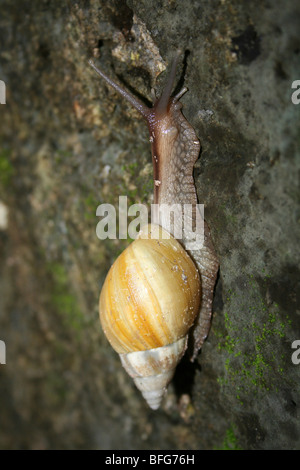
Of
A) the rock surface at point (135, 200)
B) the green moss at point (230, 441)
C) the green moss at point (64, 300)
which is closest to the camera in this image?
the rock surface at point (135, 200)

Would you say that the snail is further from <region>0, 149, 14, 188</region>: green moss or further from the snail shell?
<region>0, 149, 14, 188</region>: green moss

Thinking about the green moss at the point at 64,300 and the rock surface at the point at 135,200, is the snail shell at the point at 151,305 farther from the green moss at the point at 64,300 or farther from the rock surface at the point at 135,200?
the green moss at the point at 64,300

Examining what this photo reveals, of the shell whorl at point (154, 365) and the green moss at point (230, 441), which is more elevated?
the shell whorl at point (154, 365)

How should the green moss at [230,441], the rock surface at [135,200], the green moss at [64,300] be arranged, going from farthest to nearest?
the green moss at [64,300]
the green moss at [230,441]
the rock surface at [135,200]

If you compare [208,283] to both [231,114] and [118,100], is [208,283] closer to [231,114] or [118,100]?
[231,114]

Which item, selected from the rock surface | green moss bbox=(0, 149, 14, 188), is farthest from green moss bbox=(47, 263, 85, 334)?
green moss bbox=(0, 149, 14, 188)

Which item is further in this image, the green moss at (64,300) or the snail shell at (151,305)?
the green moss at (64,300)

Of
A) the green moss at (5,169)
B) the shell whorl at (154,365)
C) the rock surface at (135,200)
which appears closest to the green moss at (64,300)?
the rock surface at (135,200)

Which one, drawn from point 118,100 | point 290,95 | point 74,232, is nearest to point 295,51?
point 290,95

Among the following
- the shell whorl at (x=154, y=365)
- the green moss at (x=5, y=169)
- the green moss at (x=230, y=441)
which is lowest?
the green moss at (x=230, y=441)
